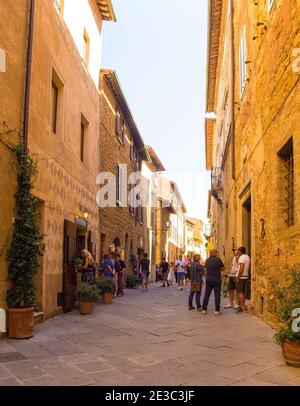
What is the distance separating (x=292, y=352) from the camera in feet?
17.3

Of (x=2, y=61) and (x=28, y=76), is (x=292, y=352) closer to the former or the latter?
(x=2, y=61)

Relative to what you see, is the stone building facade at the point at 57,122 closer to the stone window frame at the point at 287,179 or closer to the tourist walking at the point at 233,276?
the tourist walking at the point at 233,276

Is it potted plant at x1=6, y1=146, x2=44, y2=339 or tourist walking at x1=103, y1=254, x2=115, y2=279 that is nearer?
potted plant at x1=6, y1=146, x2=44, y2=339

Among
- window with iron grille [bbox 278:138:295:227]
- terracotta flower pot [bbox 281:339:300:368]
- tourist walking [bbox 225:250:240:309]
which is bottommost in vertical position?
terracotta flower pot [bbox 281:339:300:368]

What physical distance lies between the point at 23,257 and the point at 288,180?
4494 mm

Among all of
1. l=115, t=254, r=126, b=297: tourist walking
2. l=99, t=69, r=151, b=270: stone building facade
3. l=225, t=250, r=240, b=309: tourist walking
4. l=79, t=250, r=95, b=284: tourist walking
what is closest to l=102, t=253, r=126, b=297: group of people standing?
l=115, t=254, r=126, b=297: tourist walking

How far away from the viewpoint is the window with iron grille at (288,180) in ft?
24.7

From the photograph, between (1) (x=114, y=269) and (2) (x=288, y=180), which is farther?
(1) (x=114, y=269)

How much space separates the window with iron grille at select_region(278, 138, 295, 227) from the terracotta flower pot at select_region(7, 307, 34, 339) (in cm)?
440

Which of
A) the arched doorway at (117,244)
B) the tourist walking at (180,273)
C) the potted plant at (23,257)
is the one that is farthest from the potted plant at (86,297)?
the tourist walking at (180,273)

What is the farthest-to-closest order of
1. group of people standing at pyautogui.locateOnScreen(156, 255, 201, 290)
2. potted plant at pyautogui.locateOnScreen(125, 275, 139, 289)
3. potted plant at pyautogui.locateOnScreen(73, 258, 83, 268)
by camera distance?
group of people standing at pyautogui.locateOnScreen(156, 255, 201, 290), potted plant at pyautogui.locateOnScreen(125, 275, 139, 289), potted plant at pyautogui.locateOnScreen(73, 258, 83, 268)

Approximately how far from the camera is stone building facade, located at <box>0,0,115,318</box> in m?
7.57

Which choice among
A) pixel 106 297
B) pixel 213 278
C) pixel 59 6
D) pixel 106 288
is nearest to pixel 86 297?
pixel 106 288

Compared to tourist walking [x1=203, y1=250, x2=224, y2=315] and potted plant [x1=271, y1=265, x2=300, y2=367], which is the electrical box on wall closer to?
potted plant [x1=271, y1=265, x2=300, y2=367]
